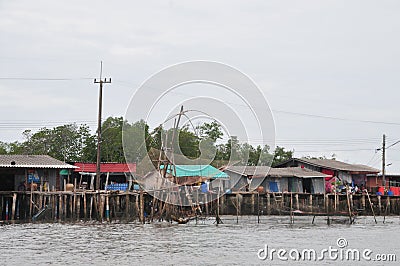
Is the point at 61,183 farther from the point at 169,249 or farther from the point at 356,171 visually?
the point at 356,171

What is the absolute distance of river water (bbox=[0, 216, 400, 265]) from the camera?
21.1 meters

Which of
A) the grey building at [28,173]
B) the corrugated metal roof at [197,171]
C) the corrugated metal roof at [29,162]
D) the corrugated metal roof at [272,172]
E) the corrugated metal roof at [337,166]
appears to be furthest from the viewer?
the corrugated metal roof at [337,166]

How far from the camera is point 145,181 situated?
38.5m

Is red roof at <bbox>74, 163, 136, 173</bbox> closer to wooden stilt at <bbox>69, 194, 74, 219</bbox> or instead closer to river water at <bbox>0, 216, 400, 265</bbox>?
wooden stilt at <bbox>69, 194, 74, 219</bbox>

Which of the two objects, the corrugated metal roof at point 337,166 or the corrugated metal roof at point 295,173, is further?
the corrugated metal roof at point 337,166

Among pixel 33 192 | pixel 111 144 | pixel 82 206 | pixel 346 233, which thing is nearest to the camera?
pixel 346 233

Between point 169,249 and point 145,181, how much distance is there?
588 inches

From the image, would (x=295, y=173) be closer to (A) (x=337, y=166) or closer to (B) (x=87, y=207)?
(A) (x=337, y=166)

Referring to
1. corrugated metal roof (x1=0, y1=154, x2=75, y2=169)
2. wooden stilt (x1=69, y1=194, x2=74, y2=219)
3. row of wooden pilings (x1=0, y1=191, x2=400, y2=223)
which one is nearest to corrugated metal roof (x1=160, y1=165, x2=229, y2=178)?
row of wooden pilings (x1=0, y1=191, x2=400, y2=223)

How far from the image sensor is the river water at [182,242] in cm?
2106

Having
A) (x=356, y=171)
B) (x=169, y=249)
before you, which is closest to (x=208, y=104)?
(x=169, y=249)

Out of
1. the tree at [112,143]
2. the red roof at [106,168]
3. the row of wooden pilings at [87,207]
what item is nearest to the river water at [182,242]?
the row of wooden pilings at [87,207]

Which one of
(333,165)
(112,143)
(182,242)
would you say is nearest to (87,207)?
(182,242)

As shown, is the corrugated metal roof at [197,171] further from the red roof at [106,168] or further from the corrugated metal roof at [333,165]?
the corrugated metal roof at [333,165]
